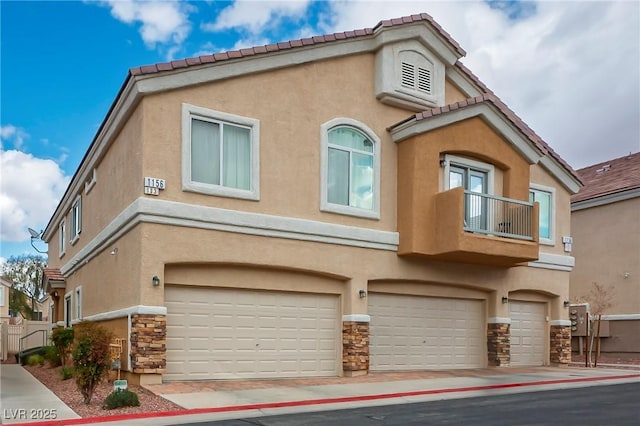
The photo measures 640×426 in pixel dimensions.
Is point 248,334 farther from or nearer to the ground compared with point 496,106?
nearer to the ground

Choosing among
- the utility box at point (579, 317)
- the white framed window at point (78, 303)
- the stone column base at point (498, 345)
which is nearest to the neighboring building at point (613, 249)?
the utility box at point (579, 317)

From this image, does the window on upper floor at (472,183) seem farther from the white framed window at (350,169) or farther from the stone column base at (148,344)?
the stone column base at (148,344)

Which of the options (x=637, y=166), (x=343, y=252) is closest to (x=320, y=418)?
(x=343, y=252)

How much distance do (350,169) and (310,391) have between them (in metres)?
6.21

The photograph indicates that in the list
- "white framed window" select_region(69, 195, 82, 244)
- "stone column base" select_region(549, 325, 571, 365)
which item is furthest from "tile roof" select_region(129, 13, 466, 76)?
"white framed window" select_region(69, 195, 82, 244)

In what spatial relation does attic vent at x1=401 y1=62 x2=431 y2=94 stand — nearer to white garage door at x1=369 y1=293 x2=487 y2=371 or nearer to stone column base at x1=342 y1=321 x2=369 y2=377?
white garage door at x1=369 y1=293 x2=487 y2=371

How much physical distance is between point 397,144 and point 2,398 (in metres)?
11.3

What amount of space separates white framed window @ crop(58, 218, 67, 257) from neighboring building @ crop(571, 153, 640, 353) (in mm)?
21154

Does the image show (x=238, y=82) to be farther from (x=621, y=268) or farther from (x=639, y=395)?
(x=621, y=268)

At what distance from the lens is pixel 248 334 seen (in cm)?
1556

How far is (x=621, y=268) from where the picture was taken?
25719 mm

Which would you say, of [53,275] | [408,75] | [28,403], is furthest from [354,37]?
[53,275]

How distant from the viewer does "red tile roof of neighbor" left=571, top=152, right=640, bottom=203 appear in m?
26.3

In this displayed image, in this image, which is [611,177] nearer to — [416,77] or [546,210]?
[546,210]
